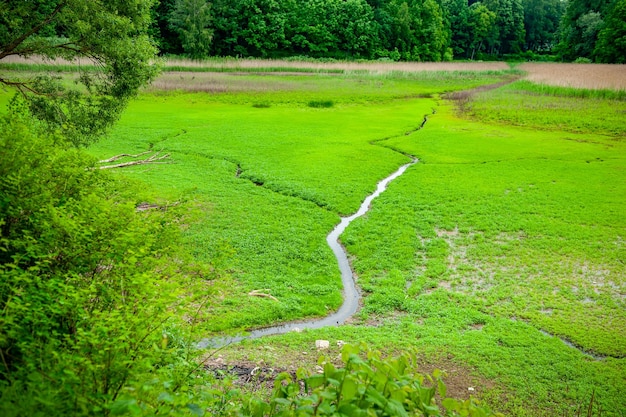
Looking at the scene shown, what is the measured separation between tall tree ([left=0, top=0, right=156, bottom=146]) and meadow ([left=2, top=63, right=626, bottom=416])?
2.32 metres

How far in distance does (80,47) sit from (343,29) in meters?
64.4

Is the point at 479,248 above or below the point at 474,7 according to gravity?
below

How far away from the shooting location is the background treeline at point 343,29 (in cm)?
5728

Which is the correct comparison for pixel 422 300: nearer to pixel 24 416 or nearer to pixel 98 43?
pixel 24 416

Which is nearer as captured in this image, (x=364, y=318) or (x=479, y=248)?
(x=364, y=318)

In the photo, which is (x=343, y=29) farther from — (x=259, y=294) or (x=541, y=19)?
(x=259, y=294)

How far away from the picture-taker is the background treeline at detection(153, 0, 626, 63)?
2255 inches

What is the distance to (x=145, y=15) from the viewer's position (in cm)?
1320

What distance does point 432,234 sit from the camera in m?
12.2

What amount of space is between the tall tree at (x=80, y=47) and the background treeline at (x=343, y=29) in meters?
45.4

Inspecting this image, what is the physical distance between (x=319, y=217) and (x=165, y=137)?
11214 mm

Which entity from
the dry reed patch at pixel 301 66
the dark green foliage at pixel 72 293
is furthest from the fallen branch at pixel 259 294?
the dry reed patch at pixel 301 66

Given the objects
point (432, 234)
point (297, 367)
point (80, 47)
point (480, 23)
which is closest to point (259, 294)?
point (297, 367)

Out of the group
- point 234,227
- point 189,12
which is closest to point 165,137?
point 234,227
